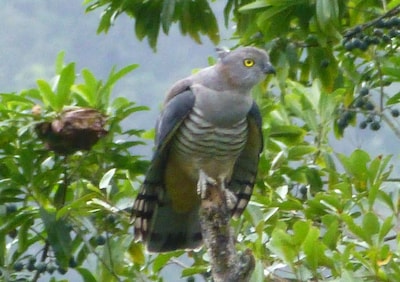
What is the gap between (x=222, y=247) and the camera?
14.3 ft

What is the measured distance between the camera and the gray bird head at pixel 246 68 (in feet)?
18.0

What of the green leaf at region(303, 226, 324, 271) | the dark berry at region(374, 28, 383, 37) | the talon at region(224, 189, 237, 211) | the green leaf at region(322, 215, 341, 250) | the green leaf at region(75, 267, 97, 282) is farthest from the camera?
the dark berry at region(374, 28, 383, 37)

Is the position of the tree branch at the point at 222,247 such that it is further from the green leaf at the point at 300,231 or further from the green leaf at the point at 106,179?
the green leaf at the point at 106,179

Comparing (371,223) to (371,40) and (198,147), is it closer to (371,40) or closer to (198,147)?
(198,147)

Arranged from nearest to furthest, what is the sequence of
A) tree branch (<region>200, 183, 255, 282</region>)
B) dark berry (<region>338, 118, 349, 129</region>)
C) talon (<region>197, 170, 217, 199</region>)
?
tree branch (<region>200, 183, 255, 282</region>) < talon (<region>197, 170, 217, 199</region>) < dark berry (<region>338, 118, 349, 129</region>)

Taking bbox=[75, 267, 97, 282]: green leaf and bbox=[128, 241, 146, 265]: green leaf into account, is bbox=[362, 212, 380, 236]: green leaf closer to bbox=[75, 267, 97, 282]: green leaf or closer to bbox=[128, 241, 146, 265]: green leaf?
bbox=[128, 241, 146, 265]: green leaf

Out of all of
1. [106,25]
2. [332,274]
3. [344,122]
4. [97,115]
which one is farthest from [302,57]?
[332,274]

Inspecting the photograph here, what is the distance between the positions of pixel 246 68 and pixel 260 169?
21.1 inches

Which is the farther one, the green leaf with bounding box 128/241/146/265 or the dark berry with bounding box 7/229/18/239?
the dark berry with bounding box 7/229/18/239

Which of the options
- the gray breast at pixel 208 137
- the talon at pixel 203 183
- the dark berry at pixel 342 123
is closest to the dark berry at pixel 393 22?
the dark berry at pixel 342 123

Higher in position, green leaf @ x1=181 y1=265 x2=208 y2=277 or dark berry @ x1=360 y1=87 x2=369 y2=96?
dark berry @ x1=360 y1=87 x2=369 y2=96

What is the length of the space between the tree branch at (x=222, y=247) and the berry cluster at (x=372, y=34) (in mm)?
1756

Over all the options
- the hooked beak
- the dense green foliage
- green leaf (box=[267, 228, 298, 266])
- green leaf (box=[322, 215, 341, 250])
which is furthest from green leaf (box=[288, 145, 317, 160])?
green leaf (box=[267, 228, 298, 266])

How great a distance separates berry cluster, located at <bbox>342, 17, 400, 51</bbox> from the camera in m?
6.12
